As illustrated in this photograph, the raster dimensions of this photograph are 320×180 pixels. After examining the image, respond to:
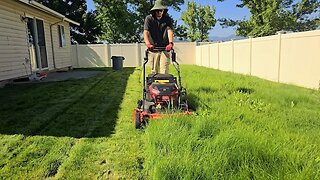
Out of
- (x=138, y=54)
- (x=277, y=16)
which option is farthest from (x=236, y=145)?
(x=277, y=16)

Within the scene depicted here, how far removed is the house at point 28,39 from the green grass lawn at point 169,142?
3.66m

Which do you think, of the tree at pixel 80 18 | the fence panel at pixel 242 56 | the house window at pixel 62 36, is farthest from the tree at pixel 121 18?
the fence panel at pixel 242 56

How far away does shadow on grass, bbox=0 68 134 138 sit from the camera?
421 cm

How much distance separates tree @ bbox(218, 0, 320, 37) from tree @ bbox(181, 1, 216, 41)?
9054 millimetres

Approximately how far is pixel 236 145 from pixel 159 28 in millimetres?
3102

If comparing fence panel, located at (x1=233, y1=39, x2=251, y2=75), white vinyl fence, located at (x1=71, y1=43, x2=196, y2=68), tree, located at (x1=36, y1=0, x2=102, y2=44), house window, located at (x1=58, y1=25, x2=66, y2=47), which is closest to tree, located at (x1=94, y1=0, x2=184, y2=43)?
tree, located at (x1=36, y1=0, x2=102, y2=44)

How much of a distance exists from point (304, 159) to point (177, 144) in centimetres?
117

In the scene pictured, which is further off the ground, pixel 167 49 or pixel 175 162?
pixel 167 49

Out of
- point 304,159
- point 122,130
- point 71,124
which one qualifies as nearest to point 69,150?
point 122,130

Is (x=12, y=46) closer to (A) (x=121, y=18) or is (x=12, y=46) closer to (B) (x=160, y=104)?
(B) (x=160, y=104)

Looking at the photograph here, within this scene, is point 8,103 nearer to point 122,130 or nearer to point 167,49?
point 122,130

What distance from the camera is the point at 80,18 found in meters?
27.0

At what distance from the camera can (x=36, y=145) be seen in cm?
356

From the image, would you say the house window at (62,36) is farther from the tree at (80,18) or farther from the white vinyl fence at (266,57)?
the tree at (80,18)
